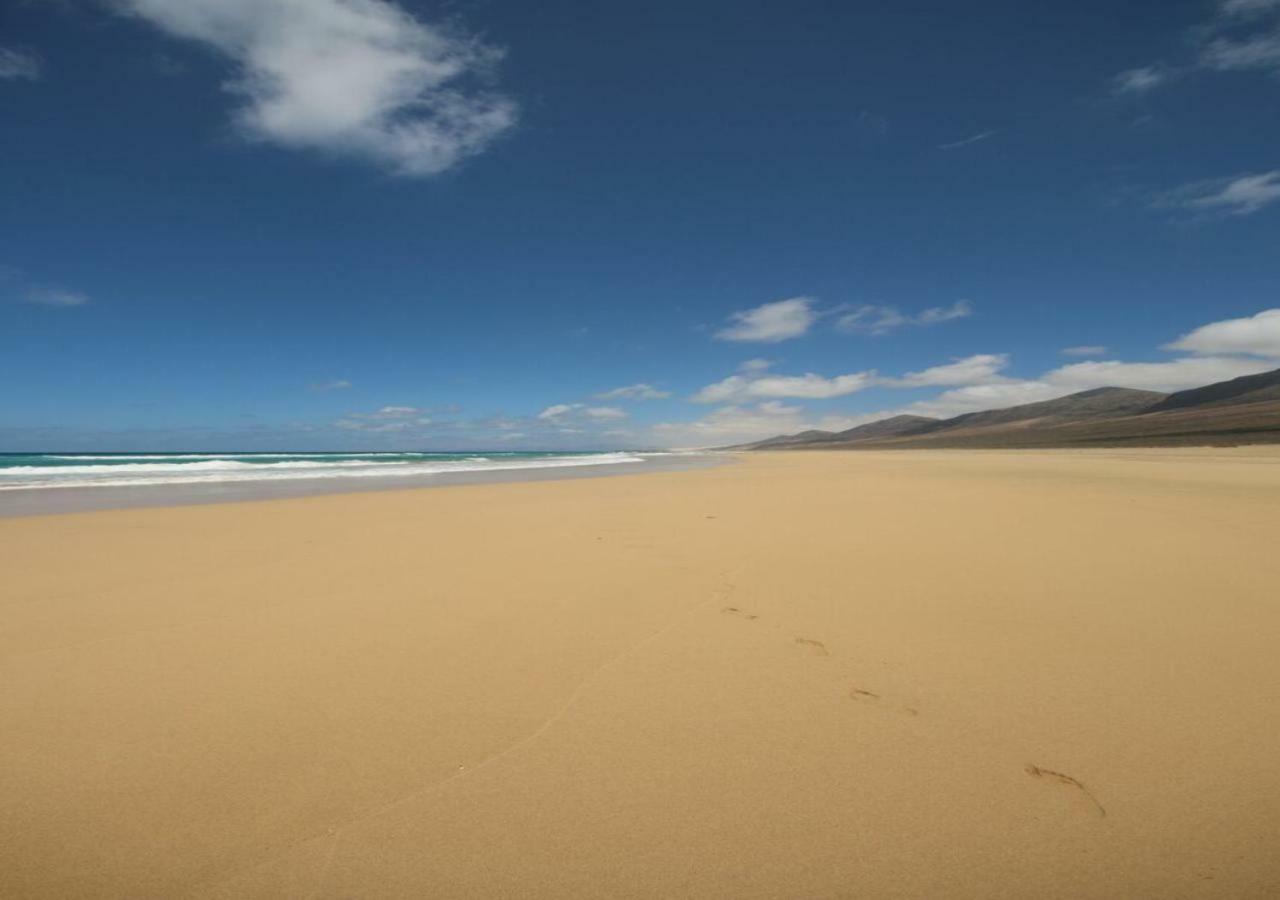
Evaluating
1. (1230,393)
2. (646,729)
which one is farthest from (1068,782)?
(1230,393)

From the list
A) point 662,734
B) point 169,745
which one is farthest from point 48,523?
point 662,734

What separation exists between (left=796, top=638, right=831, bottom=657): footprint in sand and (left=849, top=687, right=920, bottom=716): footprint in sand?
0.46 metres

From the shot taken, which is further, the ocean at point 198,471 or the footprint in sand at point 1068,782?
the ocean at point 198,471

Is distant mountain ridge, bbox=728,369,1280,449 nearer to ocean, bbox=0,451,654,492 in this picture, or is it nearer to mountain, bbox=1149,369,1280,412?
mountain, bbox=1149,369,1280,412

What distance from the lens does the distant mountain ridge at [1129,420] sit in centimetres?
5659

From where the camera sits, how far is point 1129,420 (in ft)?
287

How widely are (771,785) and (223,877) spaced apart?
1807 millimetres

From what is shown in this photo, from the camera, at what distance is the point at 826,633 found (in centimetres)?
367

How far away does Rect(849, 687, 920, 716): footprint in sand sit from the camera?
2.65 metres

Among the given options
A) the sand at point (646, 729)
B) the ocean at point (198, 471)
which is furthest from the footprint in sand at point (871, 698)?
the ocean at point (198, 471)

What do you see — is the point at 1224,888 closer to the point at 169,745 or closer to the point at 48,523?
the point at 169,745

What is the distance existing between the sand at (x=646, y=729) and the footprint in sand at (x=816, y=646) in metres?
0.02

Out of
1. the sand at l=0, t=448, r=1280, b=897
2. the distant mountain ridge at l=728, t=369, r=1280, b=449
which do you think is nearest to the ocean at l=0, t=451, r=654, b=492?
the sand at l=0, t=448, r=1280, b=897

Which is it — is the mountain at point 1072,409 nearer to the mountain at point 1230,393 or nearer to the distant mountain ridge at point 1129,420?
the distant mountain ridge at point 1129,420
